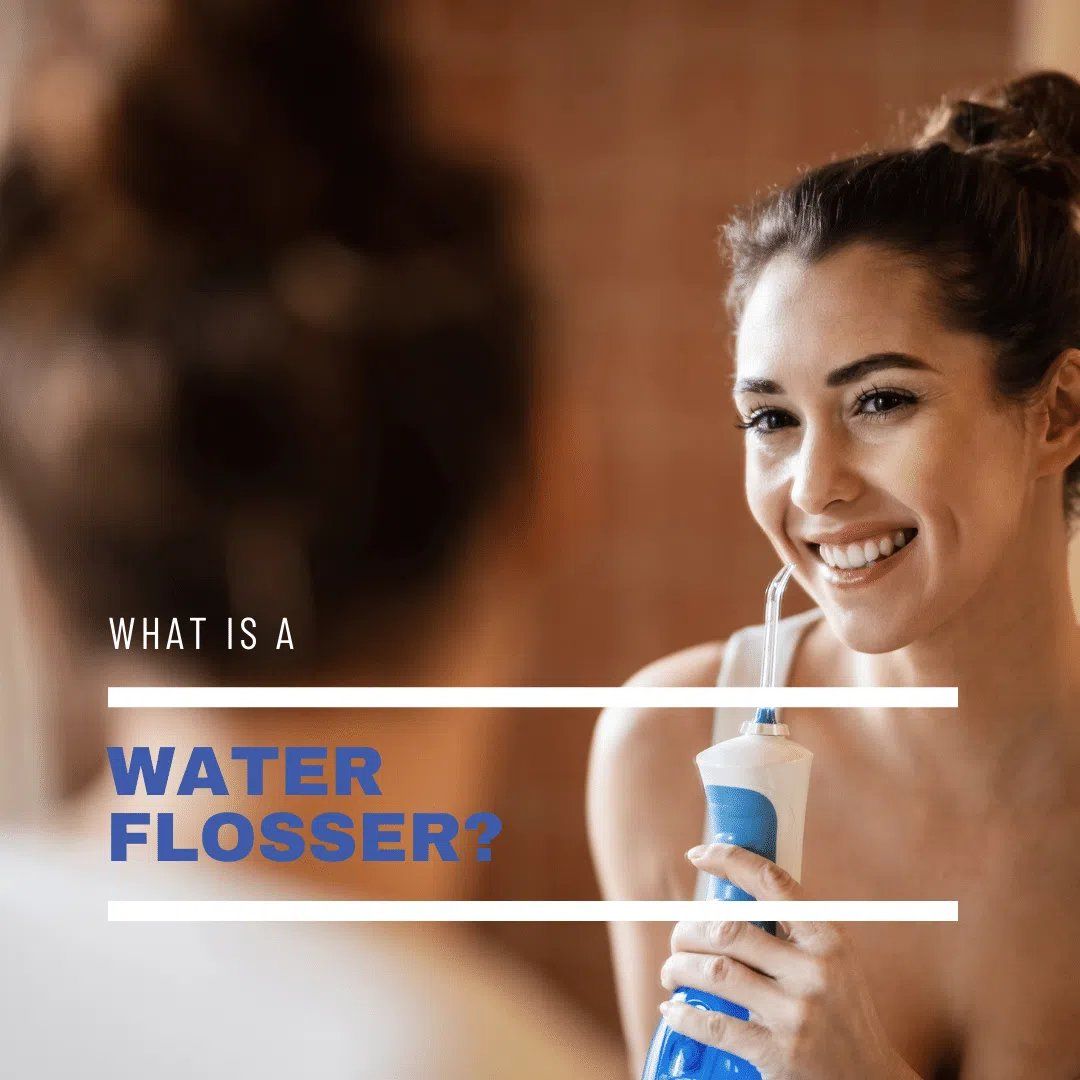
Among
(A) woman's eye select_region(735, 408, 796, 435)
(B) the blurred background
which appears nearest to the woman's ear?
(A) woman's eye select_region(735, 408, 796, 435)

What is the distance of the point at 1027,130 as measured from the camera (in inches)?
19.9

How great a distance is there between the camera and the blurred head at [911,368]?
46 centimetres

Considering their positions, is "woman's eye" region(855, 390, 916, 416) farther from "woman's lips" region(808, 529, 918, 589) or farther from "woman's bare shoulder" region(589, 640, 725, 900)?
"woman's bare shoulder" region(589, 640, 725, 900)

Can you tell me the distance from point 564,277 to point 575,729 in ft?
1.22

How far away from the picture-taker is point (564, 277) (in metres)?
1.02

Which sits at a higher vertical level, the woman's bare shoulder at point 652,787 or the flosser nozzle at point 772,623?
the flosser nozzle at point 772,623

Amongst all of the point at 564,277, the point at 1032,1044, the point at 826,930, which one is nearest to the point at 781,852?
the point at 826,930

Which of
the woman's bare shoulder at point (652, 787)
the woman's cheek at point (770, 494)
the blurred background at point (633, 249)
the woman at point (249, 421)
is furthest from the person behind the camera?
the blurred background at point (633, 249)

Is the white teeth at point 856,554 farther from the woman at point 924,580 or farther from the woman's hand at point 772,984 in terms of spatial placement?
the woman's hand at point 772,984

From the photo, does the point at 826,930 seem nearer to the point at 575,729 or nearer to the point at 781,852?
the point at 781,852

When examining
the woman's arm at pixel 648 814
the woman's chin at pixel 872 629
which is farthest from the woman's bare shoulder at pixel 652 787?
the woman's chin at pixel 872 629

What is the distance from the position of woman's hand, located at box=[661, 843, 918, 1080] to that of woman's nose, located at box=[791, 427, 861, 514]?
134 millimetres

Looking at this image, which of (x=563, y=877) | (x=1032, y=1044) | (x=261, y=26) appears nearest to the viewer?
(x=261, y=26)

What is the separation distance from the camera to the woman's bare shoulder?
589 millimetres
